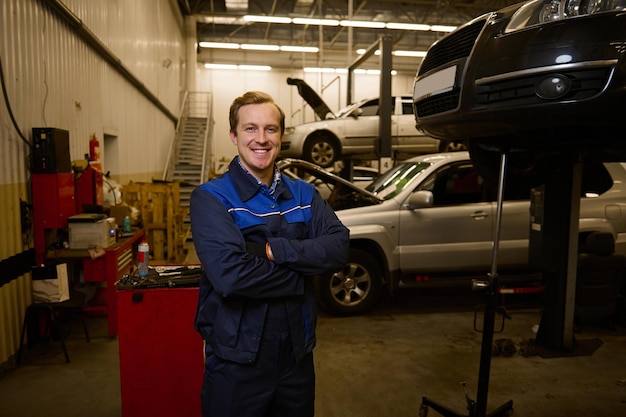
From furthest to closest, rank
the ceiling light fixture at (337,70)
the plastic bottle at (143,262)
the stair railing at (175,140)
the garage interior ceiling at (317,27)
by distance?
1. the ceiling light fixture at (337,70)
2. the garage interior ceiling at (317,27)
3. the stair railing at (175,140)
4. the plastic bottle at (143,262)

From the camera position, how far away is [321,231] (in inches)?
78.8

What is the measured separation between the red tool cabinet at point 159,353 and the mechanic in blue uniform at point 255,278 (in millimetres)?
858

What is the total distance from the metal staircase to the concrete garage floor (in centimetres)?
695

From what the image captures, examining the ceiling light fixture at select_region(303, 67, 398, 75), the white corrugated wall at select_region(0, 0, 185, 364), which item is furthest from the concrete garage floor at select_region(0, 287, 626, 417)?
the ceiling light fixture at select_region(303, 67, 398, 75)

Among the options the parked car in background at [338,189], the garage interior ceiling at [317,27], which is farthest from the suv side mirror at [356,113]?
the garage interior ceiling at [317,27]

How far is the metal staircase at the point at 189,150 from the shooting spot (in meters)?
12.8

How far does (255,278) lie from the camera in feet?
5.58

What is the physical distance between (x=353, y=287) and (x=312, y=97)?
520cm

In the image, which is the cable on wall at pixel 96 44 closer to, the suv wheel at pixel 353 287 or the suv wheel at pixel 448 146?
the suv wheel at pixel 353 287

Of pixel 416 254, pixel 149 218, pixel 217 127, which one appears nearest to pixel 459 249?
pixel 416 254

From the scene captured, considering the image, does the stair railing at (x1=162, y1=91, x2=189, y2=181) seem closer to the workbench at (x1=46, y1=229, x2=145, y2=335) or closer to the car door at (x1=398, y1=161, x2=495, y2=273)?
the workbench at (x1=46, y1=229, x2=145, y2=335)

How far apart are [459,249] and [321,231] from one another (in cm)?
331

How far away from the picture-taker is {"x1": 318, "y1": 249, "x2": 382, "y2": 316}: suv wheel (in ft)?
15.7

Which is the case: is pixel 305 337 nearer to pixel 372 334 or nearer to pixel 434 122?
pixel 434 122
